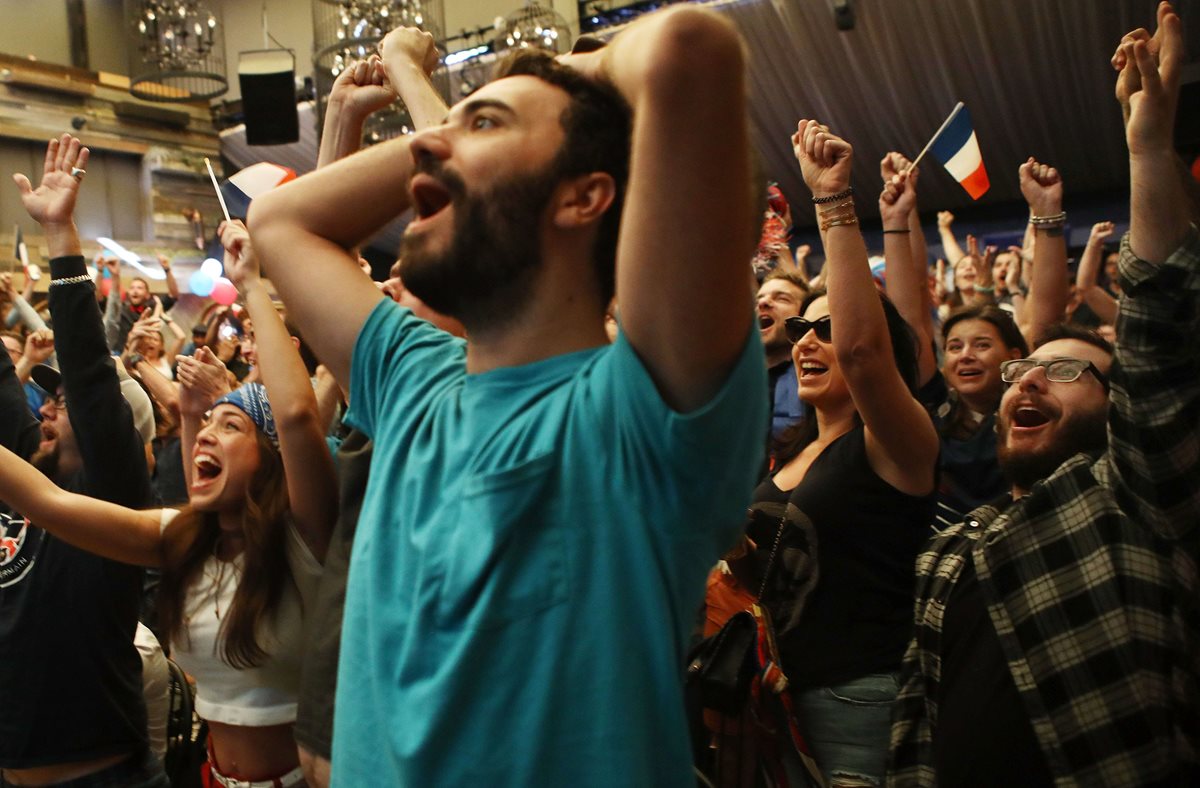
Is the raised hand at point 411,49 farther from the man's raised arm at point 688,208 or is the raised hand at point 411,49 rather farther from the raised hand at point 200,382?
the raised hand at point 200,382

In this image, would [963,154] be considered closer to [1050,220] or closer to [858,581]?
[1050,220]

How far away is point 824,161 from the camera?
1.74 meters

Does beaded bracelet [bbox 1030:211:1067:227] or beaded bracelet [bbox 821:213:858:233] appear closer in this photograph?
beaded bracelet [bbox 821:213:858:233]

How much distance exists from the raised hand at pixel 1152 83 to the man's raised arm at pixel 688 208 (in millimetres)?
753

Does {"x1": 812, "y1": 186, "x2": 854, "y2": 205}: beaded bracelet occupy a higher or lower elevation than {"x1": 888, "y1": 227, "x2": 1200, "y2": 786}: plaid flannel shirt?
higher

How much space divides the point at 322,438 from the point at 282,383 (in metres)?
0.11

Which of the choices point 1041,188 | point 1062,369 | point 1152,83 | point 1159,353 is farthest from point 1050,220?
point 1159,353

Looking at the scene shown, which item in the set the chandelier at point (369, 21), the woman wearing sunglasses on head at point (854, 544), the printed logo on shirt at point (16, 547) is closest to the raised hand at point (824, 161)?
the woman wearing sunglasses on head at point (854, 544)

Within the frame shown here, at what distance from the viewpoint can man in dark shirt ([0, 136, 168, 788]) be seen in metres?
1.78

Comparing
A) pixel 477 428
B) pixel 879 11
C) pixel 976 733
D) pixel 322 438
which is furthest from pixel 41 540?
pixel 879 11

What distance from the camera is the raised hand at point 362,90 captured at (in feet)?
4.55

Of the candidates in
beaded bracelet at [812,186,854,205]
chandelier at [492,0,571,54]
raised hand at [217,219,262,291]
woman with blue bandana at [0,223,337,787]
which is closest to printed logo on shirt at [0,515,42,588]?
woman with blue bandana at [0,223,337,787]

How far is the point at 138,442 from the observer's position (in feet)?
6.32

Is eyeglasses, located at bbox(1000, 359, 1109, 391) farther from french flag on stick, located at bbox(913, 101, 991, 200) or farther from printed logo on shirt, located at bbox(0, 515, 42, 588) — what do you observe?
printed logo on shirt, located at bbox(0, 515, 42, 588)
